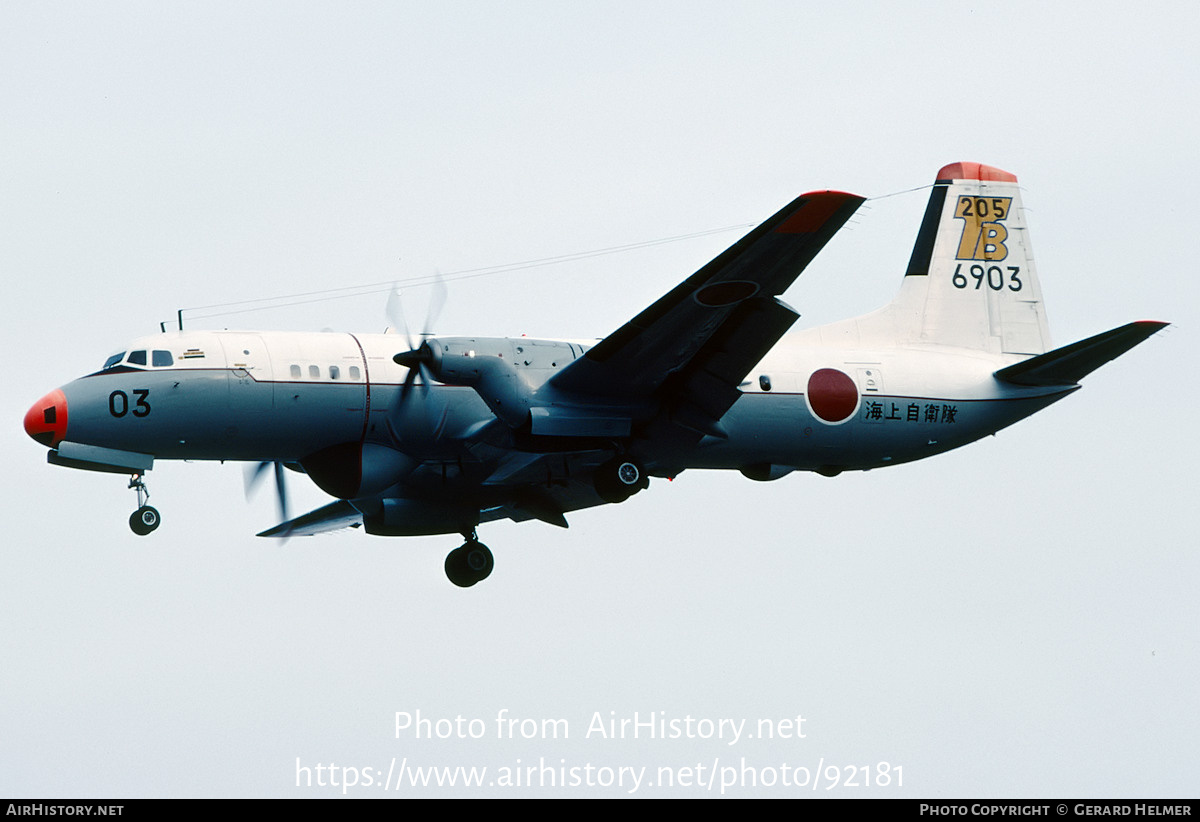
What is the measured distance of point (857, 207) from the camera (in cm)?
1839

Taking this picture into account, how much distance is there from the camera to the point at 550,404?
2095 cm

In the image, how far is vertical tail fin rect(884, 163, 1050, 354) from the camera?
26250 mm

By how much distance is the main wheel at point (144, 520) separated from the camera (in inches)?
822

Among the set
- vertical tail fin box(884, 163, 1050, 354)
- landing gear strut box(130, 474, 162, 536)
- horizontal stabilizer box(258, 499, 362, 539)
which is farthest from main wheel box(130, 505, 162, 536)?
vertical tail fin box(884, 163, 1050, 354)

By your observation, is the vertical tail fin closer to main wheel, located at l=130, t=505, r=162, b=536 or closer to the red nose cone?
main wheel, located at l=130, t=505, r=162, b=536

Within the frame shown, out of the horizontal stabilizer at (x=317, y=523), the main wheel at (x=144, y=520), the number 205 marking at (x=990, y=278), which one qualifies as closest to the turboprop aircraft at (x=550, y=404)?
the main wheel at (x=144, y=520)

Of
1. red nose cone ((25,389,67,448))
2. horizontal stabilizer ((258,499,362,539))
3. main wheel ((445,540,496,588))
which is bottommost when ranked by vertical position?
main wheel ((445,540,496,588))

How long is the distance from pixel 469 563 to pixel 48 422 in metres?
6.74

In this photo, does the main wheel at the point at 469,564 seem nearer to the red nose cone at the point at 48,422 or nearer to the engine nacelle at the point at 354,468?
the engine nacelle at the point at 354,468

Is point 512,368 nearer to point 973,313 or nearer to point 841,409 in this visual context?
point 841,409

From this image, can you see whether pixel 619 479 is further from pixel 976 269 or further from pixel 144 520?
pixel 976 269

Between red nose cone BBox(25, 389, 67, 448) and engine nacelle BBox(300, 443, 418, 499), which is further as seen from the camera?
engine nacelle BBox(300, 443, 418, 499)

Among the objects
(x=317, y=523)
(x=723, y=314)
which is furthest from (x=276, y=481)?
(x=723, y=314)

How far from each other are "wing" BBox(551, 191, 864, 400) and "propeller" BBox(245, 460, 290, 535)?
5.45m
